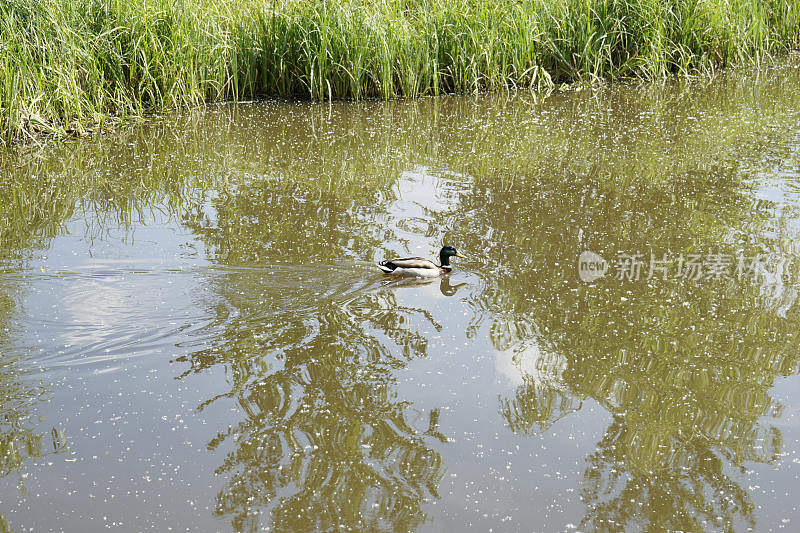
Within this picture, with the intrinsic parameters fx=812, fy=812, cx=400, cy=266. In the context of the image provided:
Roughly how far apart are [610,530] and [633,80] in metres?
8.98

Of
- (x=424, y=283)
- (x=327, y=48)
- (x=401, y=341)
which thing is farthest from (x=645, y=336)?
(x=327, y=48)

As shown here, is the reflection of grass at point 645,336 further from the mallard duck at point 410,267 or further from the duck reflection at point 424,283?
the mallard duck at point 410,267

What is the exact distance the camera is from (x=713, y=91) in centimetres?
1080

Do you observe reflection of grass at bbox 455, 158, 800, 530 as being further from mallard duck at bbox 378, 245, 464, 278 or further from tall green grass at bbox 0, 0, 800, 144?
tall green grass at bbox 0, 0, 800, 144

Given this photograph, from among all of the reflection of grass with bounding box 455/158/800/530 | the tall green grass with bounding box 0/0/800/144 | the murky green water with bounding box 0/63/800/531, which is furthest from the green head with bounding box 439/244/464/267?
the tall green grass with bounding box 0/0/800/144

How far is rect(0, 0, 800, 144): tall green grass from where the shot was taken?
28.1ft

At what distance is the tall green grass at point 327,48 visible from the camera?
8.57 metres

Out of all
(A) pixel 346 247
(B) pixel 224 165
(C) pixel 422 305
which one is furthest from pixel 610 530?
(B) pixel 224 165

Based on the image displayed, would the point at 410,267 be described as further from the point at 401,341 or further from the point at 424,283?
the point at 401,341

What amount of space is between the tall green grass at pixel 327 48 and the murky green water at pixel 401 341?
3.24 feet

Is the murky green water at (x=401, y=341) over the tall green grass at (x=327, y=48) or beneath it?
beneath

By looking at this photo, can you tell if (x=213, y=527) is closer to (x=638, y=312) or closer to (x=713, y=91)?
(x=638, y=312)

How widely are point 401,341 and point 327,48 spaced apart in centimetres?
604

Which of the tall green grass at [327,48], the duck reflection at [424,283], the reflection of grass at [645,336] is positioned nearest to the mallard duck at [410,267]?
the duck reflection at [424,283]
